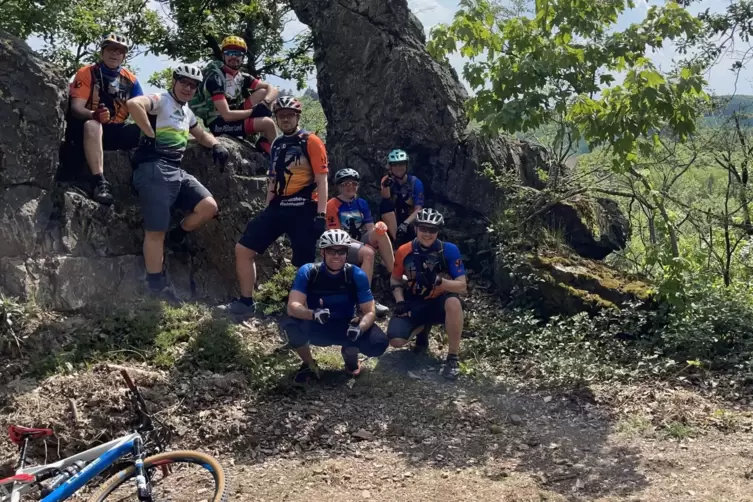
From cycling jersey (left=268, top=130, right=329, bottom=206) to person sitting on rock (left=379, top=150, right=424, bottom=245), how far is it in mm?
1665

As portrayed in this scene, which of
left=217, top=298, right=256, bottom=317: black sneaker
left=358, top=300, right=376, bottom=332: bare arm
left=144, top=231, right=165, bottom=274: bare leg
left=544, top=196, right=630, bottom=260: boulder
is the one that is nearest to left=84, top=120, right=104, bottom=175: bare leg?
left=144, top=231, right=165, bottom=274: bare leg

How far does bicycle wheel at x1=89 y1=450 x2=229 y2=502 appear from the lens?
4664 mm

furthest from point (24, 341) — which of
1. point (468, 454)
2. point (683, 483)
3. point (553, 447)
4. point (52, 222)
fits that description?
point (683, 483)

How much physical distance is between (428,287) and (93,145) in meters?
4.25

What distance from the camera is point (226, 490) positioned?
463 cm

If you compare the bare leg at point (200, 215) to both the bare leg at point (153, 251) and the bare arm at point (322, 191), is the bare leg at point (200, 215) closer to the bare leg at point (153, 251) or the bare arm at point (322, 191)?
the bare leg at point (153, 251)

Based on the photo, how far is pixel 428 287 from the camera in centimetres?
769

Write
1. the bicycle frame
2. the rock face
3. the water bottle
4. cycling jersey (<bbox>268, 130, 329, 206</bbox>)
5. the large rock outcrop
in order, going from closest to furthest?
1. the bicycle frame
2. the water bottle
3. the large rock outcrop
4. cycling jersey (<bbox>268, 130, 329, 206</bbox>)
5. the rock face

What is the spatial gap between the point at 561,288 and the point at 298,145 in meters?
4.02

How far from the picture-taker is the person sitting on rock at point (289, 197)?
7875 mm

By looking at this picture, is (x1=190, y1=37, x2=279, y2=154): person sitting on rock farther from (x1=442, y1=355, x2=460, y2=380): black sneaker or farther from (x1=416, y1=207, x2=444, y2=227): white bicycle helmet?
(x1=442, y1=355, x2=460, y2=380): black sneaker

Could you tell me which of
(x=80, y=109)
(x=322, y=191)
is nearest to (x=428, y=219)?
(x=322, y=191)

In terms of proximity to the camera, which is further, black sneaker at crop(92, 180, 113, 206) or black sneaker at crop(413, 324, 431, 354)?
black sneaker at crop(413, 324, 431, 354)

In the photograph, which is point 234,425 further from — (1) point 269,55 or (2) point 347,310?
(1) point 269,55
